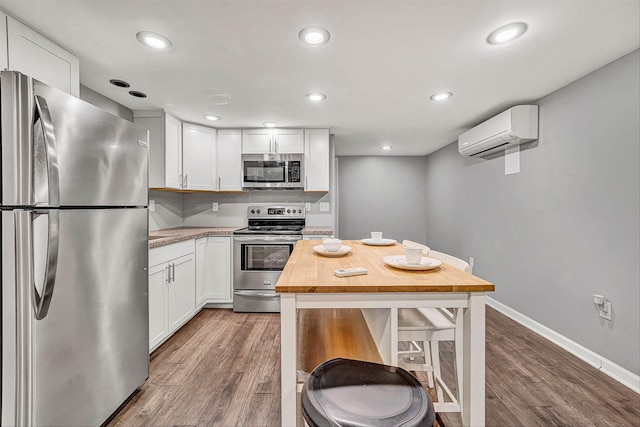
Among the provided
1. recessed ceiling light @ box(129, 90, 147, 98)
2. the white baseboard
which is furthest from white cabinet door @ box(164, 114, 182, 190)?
the white baseboard

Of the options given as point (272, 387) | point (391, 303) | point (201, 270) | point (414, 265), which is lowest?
point (272, 387)

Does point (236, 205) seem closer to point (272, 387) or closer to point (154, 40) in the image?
point (154, 40)

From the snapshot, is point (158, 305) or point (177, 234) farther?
point (177, 234)

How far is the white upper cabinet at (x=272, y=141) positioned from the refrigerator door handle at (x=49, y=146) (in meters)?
2.39

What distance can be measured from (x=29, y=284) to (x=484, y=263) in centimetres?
404

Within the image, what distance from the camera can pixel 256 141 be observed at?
11.5 ft

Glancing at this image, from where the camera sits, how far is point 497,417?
1.56 metres

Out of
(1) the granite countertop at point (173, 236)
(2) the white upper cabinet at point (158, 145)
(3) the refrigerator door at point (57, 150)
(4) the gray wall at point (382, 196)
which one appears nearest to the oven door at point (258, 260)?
(1) the granite countertop at point (173, 236)

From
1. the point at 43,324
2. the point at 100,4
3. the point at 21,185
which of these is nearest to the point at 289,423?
the point at 43,324

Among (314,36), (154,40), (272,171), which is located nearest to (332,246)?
(314,36)

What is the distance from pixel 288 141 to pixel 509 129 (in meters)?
2.35

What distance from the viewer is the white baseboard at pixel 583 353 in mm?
1821

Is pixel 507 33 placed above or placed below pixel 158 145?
above

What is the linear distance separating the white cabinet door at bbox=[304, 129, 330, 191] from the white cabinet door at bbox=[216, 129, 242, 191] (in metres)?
0.84
